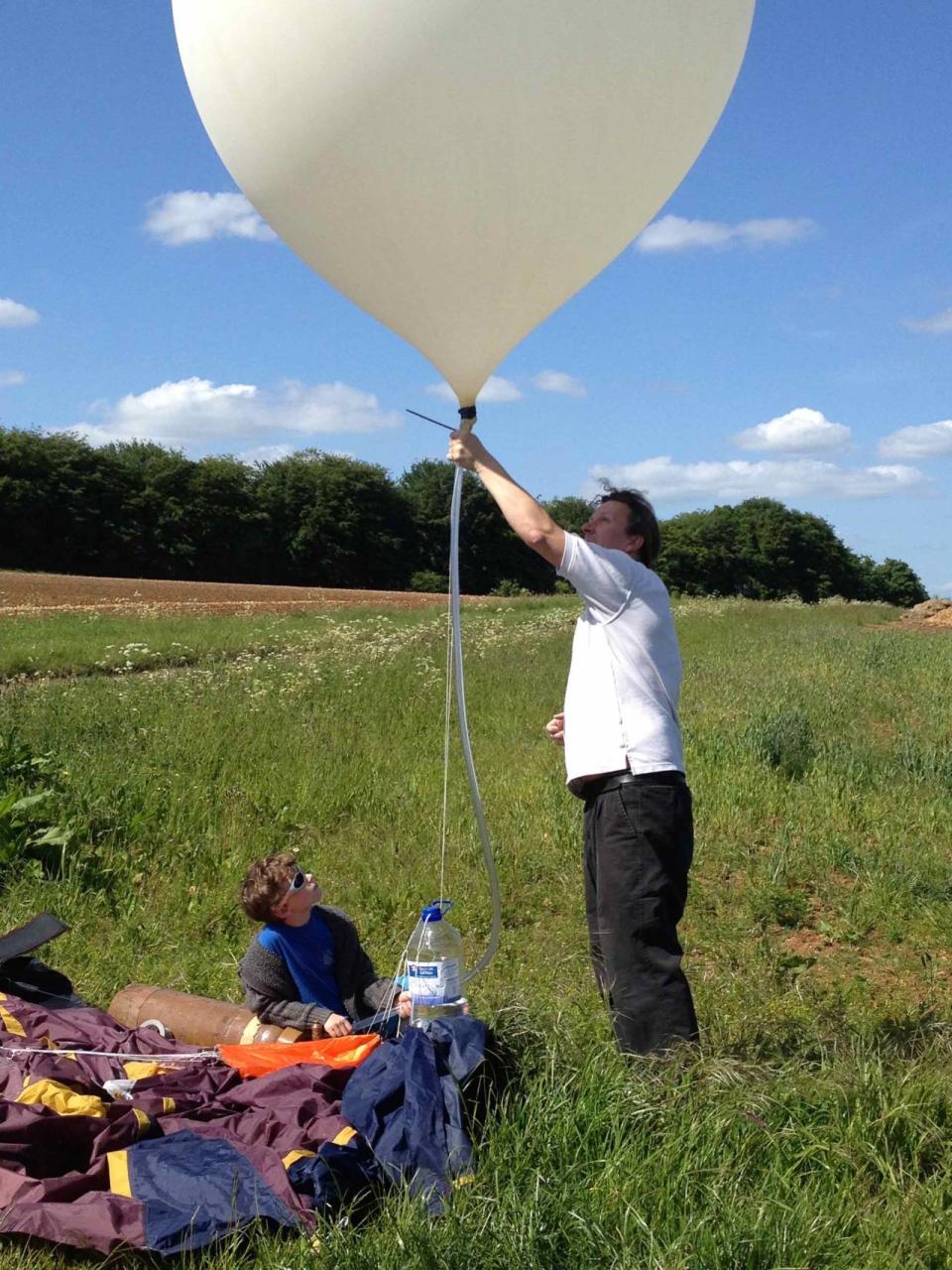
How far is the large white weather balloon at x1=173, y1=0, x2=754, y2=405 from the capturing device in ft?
9.70

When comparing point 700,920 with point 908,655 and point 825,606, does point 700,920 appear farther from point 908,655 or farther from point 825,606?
point 825,606

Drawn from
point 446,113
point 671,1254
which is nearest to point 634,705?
point 671,1254

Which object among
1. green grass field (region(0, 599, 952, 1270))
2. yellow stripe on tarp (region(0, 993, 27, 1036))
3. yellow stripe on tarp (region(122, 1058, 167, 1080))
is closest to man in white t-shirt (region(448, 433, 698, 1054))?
green grass field (region(0, 599, 952, 1270))

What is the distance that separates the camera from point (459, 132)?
304cm

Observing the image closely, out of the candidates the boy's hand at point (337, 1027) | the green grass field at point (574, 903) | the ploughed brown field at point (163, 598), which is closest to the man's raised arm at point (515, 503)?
the green grass field at point (574, 903)

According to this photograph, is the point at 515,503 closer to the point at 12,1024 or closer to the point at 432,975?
the point at 432,975

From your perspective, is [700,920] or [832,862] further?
[832,862]

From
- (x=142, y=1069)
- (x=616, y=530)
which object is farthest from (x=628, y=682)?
(x=142, y=1069)

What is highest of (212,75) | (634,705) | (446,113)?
(212,75)

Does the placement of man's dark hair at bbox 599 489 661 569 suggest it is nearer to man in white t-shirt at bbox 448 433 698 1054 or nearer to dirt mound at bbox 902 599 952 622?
man in white t-shirt at bbox 448 433 698 1054

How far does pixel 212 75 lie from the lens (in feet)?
10.7

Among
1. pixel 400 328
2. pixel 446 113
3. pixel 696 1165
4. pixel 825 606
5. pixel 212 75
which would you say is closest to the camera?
pixel 696 1165

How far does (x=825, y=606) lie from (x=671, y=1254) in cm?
3231

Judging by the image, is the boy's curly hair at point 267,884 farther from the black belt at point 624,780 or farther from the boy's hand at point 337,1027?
the black belt at point 624,780
